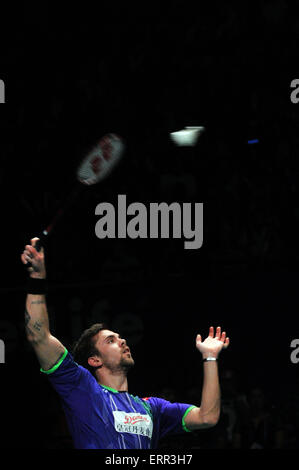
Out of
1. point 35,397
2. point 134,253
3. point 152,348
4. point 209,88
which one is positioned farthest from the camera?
point 209,88

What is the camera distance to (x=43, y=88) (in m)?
11.5

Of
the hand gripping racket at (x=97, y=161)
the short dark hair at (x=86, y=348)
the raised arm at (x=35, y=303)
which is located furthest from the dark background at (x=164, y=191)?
the raised arm at (x=35, y=303)

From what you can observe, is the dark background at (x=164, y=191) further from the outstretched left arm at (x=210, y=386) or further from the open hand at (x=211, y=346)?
the open hand at (x=211, y=346)

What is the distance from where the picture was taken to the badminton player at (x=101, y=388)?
15.1 ft

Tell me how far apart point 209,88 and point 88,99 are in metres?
1.97

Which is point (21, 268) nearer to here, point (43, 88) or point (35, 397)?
point (35, 397)

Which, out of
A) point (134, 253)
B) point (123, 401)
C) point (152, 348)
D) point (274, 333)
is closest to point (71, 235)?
point (134, 253)

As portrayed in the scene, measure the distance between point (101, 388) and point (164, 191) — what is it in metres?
5.45

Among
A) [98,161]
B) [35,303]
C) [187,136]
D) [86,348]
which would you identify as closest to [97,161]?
[98,161]

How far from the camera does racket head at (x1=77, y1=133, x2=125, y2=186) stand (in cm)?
635

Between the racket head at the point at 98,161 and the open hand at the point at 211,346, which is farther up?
the racket head at the point at 98,161

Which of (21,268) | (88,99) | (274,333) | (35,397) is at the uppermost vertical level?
(88,99)

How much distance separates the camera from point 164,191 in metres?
10.3

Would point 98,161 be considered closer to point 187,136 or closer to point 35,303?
point 35,303
